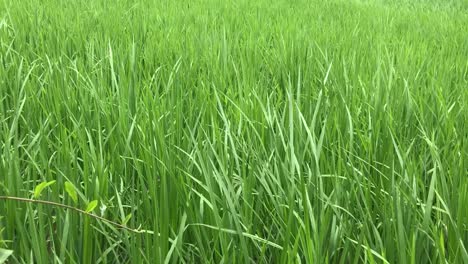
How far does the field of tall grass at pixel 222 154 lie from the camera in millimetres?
617

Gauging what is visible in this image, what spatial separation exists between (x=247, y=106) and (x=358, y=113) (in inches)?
9.5

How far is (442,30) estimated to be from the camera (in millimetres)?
2658

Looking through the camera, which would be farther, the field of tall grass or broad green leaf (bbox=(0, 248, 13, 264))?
the field of tall grass

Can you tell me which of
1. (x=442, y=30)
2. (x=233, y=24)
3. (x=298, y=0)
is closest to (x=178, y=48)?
(x=233, y=24)

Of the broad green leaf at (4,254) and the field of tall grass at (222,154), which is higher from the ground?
the broad green leaf at (4,254)

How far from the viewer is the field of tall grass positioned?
0.62 m

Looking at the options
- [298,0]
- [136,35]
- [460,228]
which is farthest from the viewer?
[298,0]

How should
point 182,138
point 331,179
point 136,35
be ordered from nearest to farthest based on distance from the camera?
point 331,179
point 182,138
point 136,35

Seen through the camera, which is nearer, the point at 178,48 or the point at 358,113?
the point at 358,113

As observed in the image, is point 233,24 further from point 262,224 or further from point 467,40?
point 262,224

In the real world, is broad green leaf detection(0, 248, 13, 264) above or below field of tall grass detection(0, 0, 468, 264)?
above

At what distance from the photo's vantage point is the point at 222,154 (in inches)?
30.2

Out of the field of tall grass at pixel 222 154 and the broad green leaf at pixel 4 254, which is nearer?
the broad green leaf at pixel 4 254

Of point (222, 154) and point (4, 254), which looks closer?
point (4, 254)
